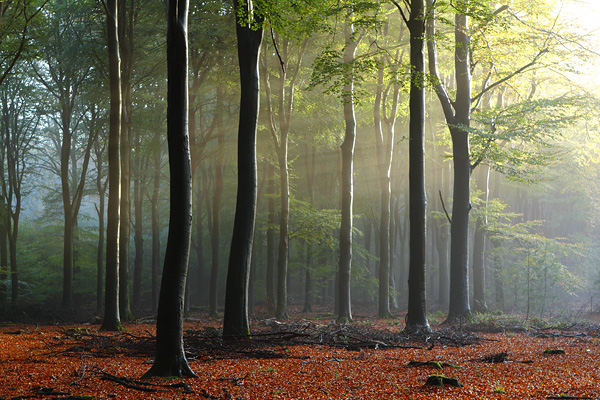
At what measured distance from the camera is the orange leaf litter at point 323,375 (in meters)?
5.02

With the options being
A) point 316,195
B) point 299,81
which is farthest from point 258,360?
point 316,195

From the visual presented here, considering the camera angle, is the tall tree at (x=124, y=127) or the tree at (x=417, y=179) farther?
the tall tree at (x=124, y=127)

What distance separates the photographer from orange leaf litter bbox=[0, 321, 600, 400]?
502 centimetres

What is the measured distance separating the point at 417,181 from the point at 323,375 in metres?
6.21

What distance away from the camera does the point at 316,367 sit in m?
6.75

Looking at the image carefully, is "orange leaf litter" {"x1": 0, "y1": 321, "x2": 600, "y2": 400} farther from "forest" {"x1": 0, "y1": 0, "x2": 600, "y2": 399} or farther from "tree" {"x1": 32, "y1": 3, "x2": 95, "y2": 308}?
"tree" {"x1": 32, "y1": 3, "x2": 95, "y2": 308}

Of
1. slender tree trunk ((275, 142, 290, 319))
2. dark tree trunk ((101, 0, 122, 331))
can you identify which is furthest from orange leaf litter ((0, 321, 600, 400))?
slender tree trunk ((275, 142, 290, 319))

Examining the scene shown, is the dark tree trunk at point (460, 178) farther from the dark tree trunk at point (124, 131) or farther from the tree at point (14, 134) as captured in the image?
the tree at point (14, 134)

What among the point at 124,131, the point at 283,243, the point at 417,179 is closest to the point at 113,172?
the point at 124,131

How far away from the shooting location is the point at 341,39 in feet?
61.9

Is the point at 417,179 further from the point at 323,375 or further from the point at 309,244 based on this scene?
the point at 309,244

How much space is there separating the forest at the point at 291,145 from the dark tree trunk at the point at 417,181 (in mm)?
47

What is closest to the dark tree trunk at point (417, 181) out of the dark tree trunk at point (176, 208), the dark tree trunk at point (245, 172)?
the dark tree trunk at point (245, 172)

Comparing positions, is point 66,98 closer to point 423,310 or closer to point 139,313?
point 139,313
